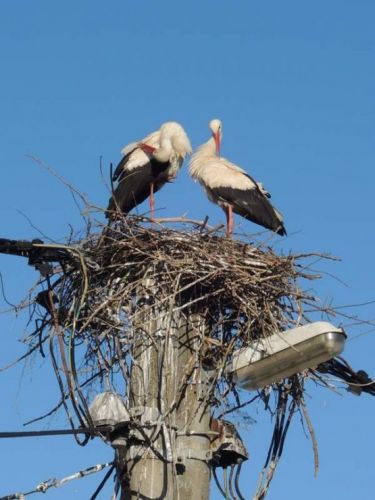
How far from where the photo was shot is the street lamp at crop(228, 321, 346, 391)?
17.2ft

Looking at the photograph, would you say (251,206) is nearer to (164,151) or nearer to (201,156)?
(201,156)

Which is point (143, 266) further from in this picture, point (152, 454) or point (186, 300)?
point (152, 454)

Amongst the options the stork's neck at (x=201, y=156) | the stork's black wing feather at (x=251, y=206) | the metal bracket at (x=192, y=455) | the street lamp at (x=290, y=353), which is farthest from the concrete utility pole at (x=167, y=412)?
the stork's neck at (x=201, y=156)

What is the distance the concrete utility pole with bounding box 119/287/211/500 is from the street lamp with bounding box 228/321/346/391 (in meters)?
0.27

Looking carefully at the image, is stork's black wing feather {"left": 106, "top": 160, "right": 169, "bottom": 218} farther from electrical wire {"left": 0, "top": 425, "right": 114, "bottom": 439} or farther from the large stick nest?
electrical wire {"left": 0, "top": 425, "right": 114, "bottom": 439}

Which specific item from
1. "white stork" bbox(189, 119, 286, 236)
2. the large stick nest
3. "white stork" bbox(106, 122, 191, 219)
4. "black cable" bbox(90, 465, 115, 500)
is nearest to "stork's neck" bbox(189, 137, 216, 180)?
"white stork" bbox(189, 119, 286, 236)

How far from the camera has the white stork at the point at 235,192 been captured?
420 inches

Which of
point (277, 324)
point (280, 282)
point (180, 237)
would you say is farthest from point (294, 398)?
point (180, 237)

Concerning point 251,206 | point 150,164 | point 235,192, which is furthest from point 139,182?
point 251,206

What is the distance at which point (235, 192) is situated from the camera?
10.7 m

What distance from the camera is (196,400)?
5453mm

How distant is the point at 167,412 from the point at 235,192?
561cm

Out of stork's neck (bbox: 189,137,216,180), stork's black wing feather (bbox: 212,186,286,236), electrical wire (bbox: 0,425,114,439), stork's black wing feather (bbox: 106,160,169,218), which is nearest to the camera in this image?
electrical wire (bbox: 0,425,114,439)

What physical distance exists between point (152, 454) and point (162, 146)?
603cm
